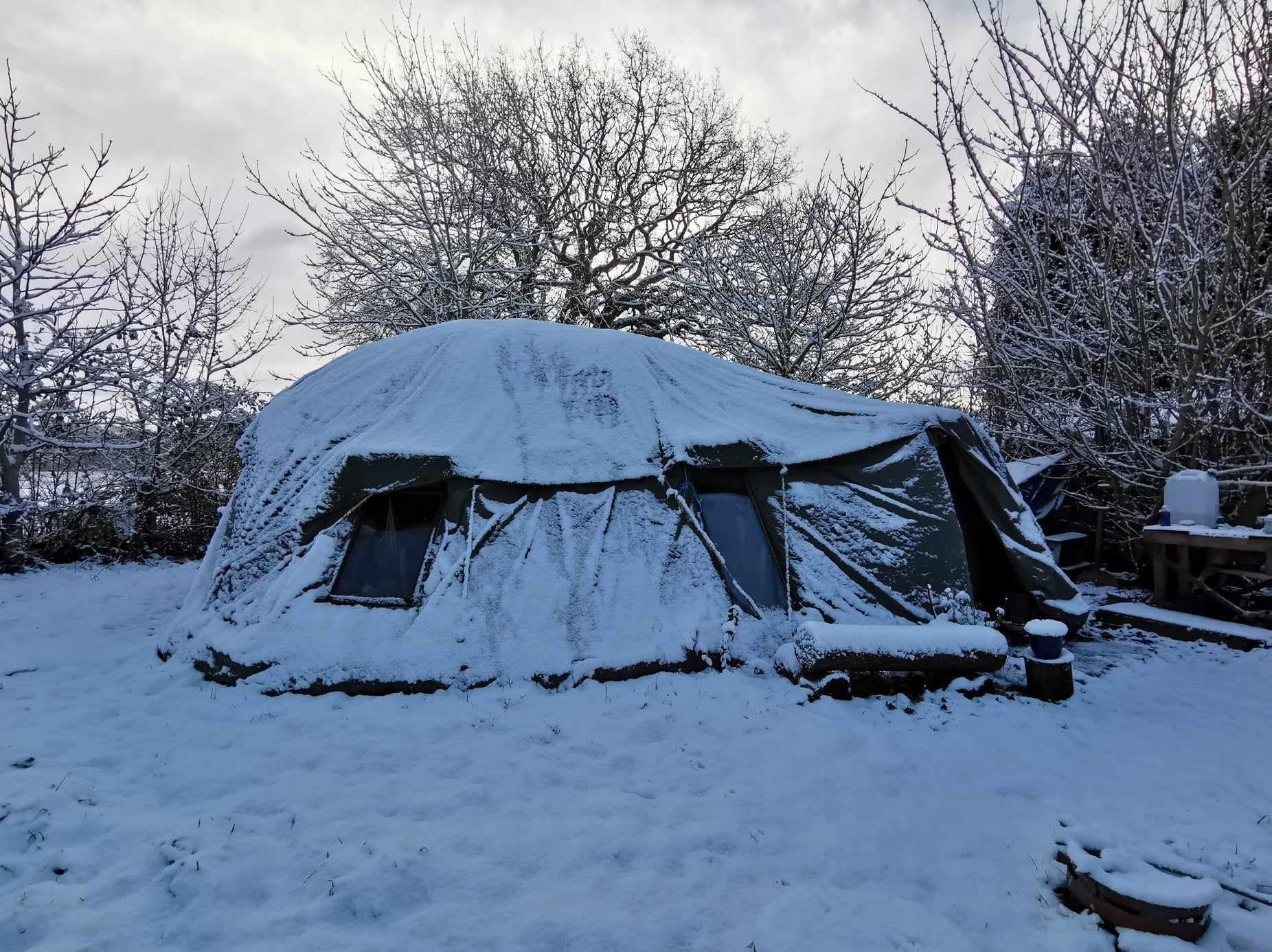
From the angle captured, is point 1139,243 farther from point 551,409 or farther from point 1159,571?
point 551,409

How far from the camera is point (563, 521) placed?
5391 millimetres

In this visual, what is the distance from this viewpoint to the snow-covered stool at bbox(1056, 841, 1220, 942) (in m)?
2.40

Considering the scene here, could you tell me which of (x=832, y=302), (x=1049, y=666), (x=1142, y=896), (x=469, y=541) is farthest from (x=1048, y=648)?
(x=832, y=302)

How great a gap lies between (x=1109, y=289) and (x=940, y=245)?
2465 millimetres

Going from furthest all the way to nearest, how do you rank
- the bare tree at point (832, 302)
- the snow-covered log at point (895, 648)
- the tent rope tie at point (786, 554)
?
the bare tree at point (832, 302) < the tent rope tie at point (786, 554) < the snow-covered log at point (895, 648)

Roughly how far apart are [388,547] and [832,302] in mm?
10911

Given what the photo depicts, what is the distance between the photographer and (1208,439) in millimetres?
8539

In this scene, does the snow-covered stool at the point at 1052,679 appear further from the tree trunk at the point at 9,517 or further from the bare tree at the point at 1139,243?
the tree trunk at the point at 9,517

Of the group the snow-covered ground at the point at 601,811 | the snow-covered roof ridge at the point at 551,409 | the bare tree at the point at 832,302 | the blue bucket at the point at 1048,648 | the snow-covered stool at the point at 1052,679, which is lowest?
the snow-covered ground at the point at 601,811

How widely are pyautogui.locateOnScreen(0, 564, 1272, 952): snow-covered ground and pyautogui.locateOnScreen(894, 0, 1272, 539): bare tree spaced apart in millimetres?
3796

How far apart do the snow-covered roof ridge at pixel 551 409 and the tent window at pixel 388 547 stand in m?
0.50

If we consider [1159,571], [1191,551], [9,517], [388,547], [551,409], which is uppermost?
[551,409]

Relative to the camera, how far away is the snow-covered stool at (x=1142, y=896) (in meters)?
2.40

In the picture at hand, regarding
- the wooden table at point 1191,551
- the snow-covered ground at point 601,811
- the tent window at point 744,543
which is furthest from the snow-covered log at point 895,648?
the wooden table at point 1191,551
